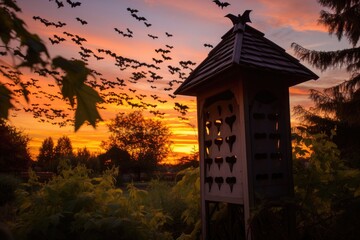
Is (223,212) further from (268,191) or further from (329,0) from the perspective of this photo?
(329,0)

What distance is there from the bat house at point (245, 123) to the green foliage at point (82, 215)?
907mm

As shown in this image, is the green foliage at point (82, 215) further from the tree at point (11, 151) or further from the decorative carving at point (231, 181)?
the tree at point (11, 151)

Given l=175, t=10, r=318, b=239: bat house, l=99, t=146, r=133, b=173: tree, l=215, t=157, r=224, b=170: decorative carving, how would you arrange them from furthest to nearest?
l=99, t=146, r=133, b=173: tree, l=215, t=157, r=224, b=170: decorative carving, l=175, t=10, r=318, b=239: bat house

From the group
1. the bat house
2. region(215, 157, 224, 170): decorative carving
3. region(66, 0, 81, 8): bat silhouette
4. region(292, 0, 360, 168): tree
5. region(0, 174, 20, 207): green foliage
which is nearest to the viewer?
the bat house

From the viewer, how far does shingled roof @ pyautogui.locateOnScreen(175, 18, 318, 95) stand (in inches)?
157

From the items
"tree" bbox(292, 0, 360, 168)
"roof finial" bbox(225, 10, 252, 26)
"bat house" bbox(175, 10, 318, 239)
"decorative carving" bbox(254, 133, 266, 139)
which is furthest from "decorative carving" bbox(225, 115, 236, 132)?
"tree" bbox(292, 0, 360, 168)

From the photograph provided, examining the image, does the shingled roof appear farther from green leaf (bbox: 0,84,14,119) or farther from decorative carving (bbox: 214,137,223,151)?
green leaf (bbox: 0,84,14,119)

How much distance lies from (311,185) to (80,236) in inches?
108

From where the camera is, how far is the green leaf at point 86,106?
93 centimetres

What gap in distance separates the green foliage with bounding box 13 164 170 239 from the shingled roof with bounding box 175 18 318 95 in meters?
1.73

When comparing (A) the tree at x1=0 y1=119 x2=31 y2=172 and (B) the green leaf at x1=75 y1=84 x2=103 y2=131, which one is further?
(A) the tree at x1=0 y1=119 x2=31 y2=172

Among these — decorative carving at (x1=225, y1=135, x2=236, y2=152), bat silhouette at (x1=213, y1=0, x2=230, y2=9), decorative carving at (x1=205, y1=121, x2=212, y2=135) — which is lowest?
decorative carving at (x1=225, y1=135, x2=236, y2=152)

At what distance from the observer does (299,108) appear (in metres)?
19.5

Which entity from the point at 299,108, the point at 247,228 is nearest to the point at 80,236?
the point at 247,228
